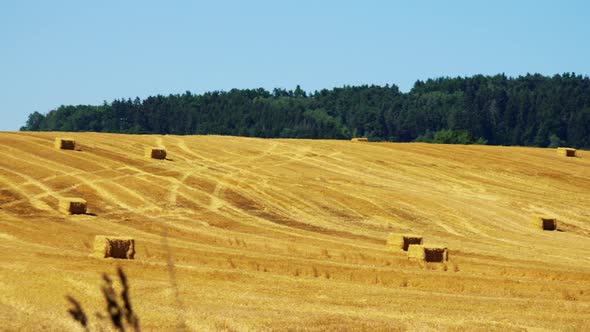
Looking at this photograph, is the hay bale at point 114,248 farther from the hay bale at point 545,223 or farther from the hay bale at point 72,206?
the hay bale at point 545,223

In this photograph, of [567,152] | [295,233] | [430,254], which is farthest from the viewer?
[567,152]

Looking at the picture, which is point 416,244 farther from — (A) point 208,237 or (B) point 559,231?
(B) point 559,231

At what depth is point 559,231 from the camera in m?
50.2

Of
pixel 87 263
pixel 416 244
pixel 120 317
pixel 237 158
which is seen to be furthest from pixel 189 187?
pixel 120 317

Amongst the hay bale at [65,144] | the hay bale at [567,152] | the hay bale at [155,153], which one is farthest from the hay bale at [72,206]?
the hay bale at [567,152]

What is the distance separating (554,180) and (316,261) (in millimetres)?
33208

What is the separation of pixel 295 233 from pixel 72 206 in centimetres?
842

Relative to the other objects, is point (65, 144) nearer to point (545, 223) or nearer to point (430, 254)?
point (545, 223)

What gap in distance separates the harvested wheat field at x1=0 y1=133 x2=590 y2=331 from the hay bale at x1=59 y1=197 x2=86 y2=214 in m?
0.31

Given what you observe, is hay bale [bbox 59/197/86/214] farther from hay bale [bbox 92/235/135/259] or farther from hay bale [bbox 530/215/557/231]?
hay bale [bbox 530/215/557/231]

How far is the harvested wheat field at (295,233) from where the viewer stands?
2439 centimetres

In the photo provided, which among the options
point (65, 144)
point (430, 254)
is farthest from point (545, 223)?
point (65, 144)

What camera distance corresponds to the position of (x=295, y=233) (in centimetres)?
4344

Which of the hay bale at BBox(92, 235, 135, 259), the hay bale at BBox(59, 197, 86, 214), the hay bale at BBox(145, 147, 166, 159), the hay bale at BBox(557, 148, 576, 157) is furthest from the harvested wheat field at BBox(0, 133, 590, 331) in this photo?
the hay bale at BBox(557, 148, 576, 157)
